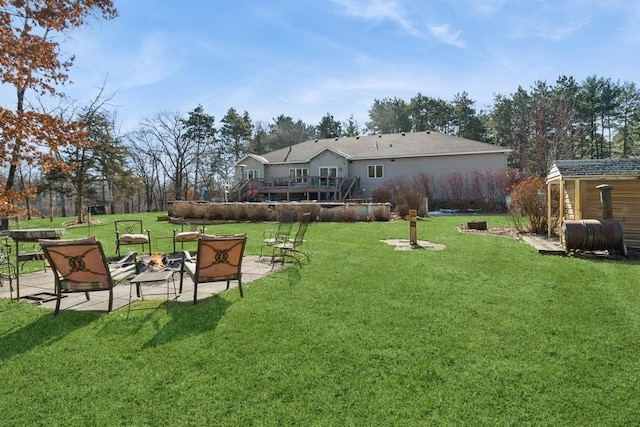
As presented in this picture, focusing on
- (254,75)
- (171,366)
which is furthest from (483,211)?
(171,366)

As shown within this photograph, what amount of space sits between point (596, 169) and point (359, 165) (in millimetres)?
20445

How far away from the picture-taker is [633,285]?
6043 mm

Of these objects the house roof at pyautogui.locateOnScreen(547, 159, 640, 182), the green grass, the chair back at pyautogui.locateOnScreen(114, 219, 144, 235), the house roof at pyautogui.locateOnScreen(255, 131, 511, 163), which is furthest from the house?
the green grass

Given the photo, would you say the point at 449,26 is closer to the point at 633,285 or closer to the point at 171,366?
the point at 633,285

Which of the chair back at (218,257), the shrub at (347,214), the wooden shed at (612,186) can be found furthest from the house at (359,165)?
the chair back at (218,257)

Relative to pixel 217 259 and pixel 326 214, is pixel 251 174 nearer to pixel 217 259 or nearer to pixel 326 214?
pixel 326 214

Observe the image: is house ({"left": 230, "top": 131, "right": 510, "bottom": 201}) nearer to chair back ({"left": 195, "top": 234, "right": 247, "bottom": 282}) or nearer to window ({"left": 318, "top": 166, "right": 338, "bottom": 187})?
window ({"left": 318, "top": 166, "right": 338, "bottom": 187})

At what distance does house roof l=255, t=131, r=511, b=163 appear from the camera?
1065 inches

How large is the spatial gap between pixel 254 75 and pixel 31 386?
18781 mm

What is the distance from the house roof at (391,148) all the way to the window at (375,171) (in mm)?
793

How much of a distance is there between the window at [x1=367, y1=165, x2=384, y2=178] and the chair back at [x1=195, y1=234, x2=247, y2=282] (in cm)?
2494

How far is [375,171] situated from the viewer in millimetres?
29531

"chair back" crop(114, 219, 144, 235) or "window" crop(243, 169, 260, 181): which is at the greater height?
"window" crop(243, 169, 260, 181)

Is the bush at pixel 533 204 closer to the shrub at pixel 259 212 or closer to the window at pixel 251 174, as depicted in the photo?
the shrub at pixel 259 212
